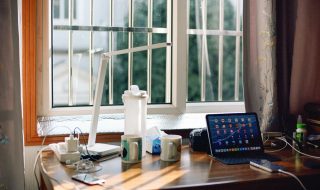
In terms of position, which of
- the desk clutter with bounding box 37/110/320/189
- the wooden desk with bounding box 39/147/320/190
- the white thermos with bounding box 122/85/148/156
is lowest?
the wooden desk with bounding box 39/147/320/190

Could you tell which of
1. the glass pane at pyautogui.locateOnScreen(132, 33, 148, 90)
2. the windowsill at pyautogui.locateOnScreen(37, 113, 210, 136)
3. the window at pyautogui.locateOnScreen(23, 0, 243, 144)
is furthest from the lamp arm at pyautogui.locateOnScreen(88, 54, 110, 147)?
the glass pane at pyautogui.locateOnScreen(132, 33, 148, 90)

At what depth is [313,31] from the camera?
2320 mm

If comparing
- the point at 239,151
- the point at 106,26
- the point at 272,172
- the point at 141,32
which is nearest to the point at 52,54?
the point at 106,26

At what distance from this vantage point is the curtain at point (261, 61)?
2.25 metres

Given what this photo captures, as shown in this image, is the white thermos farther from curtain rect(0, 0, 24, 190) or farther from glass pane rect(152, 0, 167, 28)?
glass pane rect(152, 0, 167, 28)

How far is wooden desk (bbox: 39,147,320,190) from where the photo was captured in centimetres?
145

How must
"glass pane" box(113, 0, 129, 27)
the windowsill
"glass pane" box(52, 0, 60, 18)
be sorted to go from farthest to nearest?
1. "glass pane" box(113, 0, 129, 27)
2. "glass pane" box(52, 0, 60, 18)
3. the windowsill

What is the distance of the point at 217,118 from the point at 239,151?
0.56 ft

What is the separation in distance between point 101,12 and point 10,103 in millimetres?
813

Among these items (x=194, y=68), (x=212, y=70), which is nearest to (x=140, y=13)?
(x=194, y=68)

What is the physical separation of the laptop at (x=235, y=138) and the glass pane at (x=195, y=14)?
0.77 m

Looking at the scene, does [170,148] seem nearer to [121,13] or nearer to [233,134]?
[233,134]

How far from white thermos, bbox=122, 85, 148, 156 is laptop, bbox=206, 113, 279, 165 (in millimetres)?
285

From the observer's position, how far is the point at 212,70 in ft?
8.57
